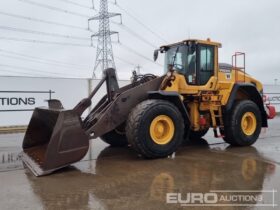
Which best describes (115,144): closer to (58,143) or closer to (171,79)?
(171,79)

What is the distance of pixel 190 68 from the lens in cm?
799

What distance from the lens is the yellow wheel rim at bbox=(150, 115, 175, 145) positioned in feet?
22.4

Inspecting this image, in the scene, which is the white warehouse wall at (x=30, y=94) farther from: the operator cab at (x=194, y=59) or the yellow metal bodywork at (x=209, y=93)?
the yellow metal bodywork at (x=209, y=93)

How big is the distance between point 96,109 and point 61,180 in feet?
8.07

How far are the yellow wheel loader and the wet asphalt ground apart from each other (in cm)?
36

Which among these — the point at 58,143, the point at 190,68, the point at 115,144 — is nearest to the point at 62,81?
the point at 115,144

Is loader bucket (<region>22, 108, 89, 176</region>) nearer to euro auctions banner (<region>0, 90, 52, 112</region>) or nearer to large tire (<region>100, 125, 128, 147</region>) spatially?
large tire (<region>100, 125, 128, 147</region>)

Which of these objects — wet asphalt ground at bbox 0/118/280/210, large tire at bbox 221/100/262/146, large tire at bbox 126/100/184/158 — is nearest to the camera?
wet asphalt ground at bbox 0/118/280/210

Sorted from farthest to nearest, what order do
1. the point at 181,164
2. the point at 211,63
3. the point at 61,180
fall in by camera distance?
the point at 211,63, the point at 181,164, the point at 61,180

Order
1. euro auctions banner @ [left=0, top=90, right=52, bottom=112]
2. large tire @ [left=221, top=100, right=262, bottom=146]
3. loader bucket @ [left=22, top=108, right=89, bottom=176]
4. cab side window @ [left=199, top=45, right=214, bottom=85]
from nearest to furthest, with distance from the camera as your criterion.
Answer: loader bucket @ [left=22, top=108, right=89, bottom=176], cab side window @ [left=199, top=45, right=214, bottom=85], large tire @ [left=221, top=100, right=262, bottom=146], euro auctions banner @ [left=0, top=90, right=52, bottom=112]

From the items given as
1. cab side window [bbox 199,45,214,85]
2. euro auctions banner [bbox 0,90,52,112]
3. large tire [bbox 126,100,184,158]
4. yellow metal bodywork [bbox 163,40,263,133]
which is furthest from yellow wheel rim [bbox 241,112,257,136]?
euro auctions banner [bbox 0,90,52,112]

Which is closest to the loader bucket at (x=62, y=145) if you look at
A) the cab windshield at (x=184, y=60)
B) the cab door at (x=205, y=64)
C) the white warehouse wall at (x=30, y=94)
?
the cab windshield at (x=184, y=60)

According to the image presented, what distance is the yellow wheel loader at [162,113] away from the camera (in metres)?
5.99

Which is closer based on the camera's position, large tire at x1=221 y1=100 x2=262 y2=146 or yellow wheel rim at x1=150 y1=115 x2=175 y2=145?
yellow wheel rim at x1=150 y1=115 x2=175 y2=145
